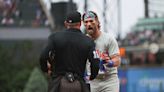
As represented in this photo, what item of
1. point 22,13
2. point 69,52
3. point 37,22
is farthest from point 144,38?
point 69,52

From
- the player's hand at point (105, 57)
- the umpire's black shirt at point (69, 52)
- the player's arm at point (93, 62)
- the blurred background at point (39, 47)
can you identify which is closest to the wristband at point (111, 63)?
the player's hand at point (105, 57)

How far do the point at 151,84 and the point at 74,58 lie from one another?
21418mm

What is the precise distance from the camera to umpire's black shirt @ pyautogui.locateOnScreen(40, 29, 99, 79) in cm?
736

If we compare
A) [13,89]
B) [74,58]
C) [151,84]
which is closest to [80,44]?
[74,58]

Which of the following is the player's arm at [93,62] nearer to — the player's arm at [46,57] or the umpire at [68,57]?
the umpire at [68,57]

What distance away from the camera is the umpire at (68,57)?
7.36 metres

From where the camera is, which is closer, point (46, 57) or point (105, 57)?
point (46, 57)

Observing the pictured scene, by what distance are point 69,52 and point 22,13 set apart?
86.5 feet

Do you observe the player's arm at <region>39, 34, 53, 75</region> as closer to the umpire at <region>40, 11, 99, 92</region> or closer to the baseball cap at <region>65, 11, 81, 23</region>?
the umpire at <region>40, 11, 99, 92</region>

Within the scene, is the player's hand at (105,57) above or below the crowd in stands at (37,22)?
above

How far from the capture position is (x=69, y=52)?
737cm

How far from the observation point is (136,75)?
94.3ft

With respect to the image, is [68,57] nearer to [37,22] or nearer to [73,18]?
[73,18]

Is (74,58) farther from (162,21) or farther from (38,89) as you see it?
(162,21)
